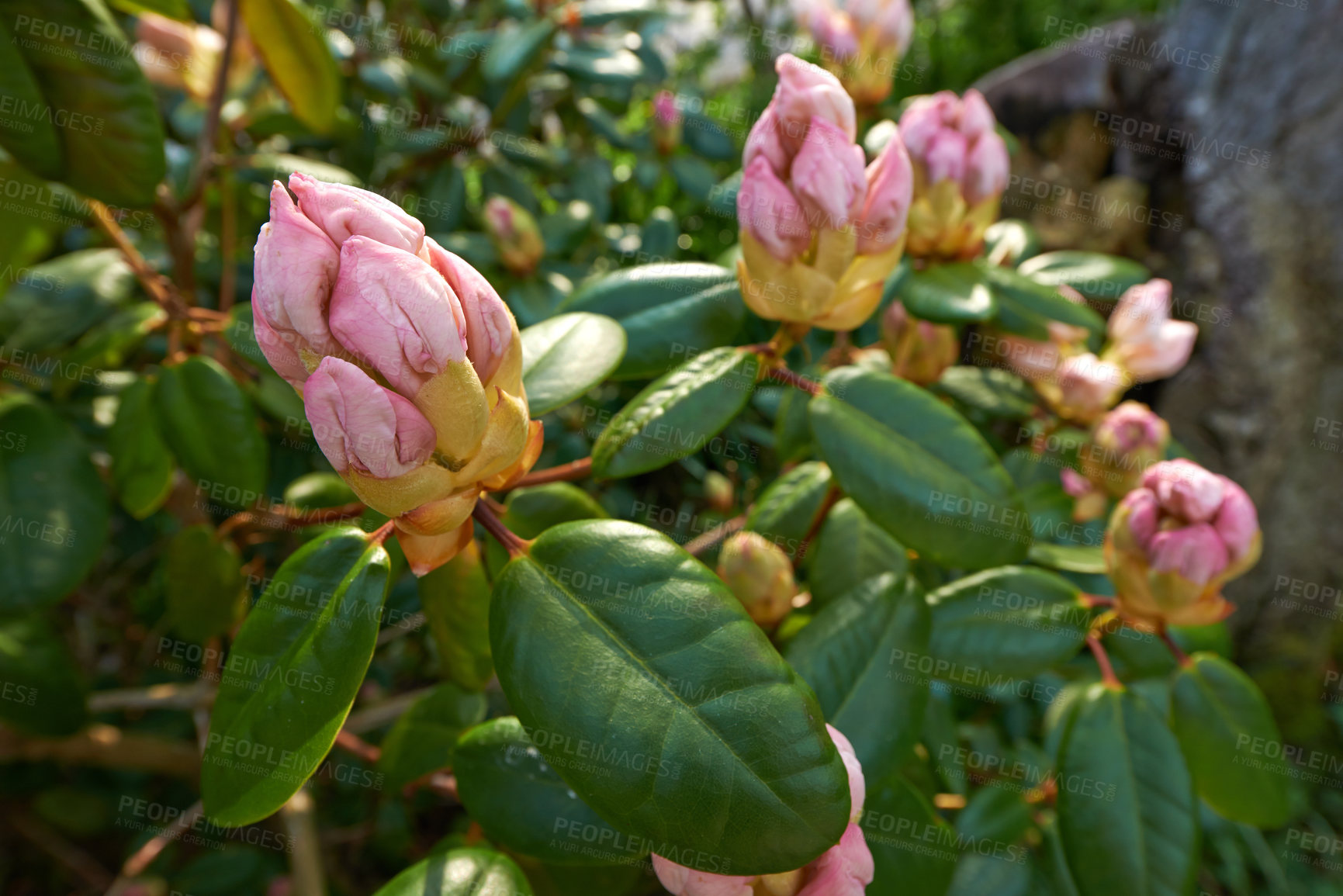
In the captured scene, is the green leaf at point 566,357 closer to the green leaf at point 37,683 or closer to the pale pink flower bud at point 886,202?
the pale pink flower bud at point 886,202

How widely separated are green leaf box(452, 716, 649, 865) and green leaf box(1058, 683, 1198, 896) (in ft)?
1.39

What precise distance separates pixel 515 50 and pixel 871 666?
1.02m

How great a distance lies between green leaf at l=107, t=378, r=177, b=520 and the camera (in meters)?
0.83

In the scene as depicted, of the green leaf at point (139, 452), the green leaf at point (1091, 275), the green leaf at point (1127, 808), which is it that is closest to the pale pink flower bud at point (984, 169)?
the green leaf at point (1091, 275)

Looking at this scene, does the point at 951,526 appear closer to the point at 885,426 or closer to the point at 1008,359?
the point at 885,426

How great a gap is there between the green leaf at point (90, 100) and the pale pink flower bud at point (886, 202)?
0.69 metres

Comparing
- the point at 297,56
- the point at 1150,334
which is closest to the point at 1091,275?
the point at 1150,334

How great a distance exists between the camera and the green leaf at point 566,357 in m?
0.55

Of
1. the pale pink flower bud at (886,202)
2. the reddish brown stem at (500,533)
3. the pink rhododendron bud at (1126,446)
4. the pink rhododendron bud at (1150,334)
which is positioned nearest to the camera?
the reddish brown stem at (500,533)

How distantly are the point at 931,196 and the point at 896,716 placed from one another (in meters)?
0.52

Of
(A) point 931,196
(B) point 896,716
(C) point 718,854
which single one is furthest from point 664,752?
(A) point 931,196

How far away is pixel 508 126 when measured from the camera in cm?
148

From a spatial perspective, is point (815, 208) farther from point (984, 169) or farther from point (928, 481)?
point (984, 169)

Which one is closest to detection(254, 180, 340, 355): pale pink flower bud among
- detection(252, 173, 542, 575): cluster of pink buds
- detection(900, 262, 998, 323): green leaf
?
detection(252, 173, 542, 575): cluster of pink buds
